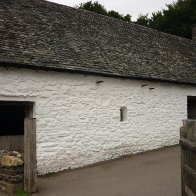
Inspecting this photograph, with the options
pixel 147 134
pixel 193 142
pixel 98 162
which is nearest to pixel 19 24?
pixel 98 162

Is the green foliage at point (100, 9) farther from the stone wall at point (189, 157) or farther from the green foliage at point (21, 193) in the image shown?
the stone wall at point (189, 157)

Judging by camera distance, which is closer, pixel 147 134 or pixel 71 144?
pixel 71 144

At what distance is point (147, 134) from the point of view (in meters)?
14.5

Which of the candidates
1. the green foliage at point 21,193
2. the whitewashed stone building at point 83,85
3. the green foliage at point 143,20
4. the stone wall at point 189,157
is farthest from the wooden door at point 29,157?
the green foliage at point 143,20

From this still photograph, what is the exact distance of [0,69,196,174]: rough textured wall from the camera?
10.7 meters

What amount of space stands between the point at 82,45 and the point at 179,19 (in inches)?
884

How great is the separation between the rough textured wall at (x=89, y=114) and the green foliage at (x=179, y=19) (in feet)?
60.5

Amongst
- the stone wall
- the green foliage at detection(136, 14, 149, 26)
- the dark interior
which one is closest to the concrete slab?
the stone wall

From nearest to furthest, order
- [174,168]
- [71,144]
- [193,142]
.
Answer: [193,142] < [174,168] < [71,144]

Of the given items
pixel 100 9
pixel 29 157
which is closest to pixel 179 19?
pixel 100 9

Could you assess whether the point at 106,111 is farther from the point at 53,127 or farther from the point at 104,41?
the point at 104,41

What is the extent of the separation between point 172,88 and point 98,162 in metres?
5.45

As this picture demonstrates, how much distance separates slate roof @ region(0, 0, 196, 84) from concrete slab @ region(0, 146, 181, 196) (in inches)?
126

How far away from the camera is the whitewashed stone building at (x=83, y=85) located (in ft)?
35.4
